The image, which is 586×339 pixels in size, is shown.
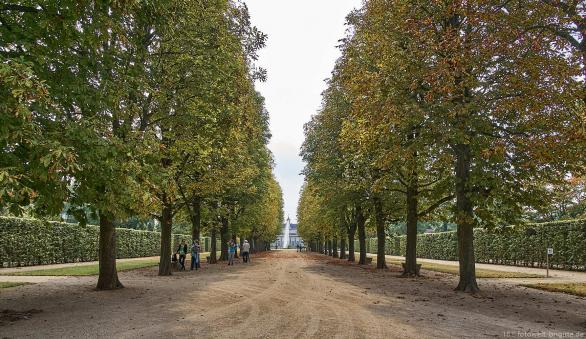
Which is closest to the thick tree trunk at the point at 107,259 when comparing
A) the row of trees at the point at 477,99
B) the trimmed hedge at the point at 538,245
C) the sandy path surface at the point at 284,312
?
the sandy path surface at the point at 284,312

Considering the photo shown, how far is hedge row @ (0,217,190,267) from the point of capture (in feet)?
80.4

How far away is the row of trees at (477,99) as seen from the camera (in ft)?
35.0

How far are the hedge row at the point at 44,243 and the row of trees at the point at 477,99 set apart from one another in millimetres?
14700

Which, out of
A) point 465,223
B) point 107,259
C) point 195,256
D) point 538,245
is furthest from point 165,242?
point 538,245

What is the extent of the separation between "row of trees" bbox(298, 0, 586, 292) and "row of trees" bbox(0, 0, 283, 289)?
532cm

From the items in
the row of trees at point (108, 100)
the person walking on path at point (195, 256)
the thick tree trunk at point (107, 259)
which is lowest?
the person walking on path at point (195, 256)

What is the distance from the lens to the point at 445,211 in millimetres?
21781

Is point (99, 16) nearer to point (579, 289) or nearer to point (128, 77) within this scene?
point (128, 77)

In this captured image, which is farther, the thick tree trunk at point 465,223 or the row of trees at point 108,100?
the thick tree trunk at point 465,223

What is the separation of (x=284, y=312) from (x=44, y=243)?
23.4m

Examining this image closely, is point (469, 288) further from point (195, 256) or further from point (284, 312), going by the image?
point (195, 256)

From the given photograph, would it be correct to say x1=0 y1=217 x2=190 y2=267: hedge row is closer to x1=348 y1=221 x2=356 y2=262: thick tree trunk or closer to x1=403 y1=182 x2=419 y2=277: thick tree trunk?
x1=403 y1=182 x2=419 y2=277: thick tree trunk

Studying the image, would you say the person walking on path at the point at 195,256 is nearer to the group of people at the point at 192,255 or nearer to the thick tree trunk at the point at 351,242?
the group of people at the point at 192,255

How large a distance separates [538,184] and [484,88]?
4.65 metres
